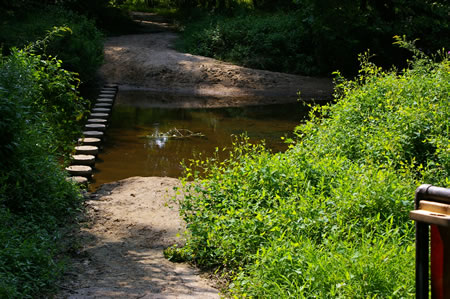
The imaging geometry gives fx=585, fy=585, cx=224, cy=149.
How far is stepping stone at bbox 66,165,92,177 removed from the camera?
8.55 meters

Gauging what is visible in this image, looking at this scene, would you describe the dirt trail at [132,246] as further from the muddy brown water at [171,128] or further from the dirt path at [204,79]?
the dirt path at [204,79]

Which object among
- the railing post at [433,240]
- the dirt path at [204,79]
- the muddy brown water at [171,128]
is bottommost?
the muddy brown water at [171,128]

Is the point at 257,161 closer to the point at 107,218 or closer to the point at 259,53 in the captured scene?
the point at 107,218

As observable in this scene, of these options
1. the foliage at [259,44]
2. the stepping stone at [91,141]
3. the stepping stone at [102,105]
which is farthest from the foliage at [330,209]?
the foliage at [259,44]

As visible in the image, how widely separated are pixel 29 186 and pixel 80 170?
6.82 feet

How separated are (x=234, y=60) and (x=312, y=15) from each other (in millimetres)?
3279

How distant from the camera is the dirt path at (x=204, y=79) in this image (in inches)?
694

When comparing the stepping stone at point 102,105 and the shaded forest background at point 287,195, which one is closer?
the shaded forest background at point 287,195

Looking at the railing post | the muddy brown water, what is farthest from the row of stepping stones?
the railing post

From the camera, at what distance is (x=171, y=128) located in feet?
42.7

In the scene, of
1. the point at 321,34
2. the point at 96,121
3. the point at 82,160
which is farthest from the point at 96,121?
the point at 321,34

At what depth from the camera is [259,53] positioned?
20.4m

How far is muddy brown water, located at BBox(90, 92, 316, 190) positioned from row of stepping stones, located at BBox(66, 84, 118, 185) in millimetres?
296

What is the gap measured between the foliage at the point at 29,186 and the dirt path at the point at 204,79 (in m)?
9.42
